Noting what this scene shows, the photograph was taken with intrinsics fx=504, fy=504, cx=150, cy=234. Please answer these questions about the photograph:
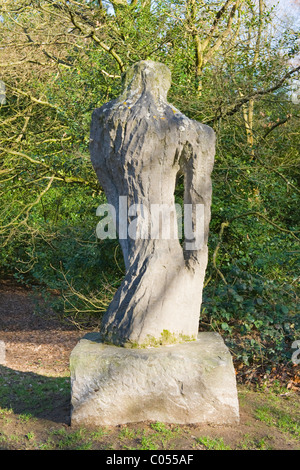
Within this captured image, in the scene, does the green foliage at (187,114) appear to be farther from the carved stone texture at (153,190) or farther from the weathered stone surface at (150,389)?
the weathered stone surface at (150,389)

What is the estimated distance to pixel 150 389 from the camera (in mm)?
3957

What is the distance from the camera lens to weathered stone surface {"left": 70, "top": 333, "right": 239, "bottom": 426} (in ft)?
13.0

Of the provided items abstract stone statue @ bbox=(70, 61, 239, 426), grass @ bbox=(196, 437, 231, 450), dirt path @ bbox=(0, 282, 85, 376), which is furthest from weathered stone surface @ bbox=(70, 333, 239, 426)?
dirt path @ bbox=(0, 282, 85, 376)

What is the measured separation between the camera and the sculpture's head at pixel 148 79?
14.9 feet

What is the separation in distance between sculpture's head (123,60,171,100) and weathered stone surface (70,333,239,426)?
2321mm

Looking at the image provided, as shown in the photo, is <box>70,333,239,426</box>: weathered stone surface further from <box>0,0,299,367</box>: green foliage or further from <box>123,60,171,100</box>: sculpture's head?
<box>0,0,299,367</box>: green foliage

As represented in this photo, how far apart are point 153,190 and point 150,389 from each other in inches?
65.3

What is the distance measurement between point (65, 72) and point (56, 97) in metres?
0.48

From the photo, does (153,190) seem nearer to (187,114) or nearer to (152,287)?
(152,287)

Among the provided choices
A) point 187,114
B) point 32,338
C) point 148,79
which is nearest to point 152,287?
point 148,79

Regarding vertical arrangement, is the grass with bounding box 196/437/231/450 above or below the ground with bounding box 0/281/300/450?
above

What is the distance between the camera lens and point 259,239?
851 centimetres
